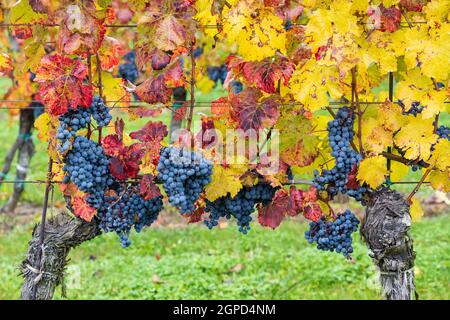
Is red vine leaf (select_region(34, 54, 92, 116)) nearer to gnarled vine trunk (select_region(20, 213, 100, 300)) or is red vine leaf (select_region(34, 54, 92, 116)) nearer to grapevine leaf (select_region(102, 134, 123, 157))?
grapevine leaf (select_region(102, 134, 123, 157))

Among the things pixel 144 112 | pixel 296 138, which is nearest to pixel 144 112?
pixel 144 112

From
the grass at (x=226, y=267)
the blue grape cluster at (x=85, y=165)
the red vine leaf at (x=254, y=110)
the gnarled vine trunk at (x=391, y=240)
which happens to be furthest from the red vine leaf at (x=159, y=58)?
the grass at (x=226, y=267)

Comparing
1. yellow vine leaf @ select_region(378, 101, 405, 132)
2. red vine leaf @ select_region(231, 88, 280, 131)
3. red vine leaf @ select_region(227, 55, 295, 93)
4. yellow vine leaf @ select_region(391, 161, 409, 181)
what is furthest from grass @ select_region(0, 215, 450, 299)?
red vine leaf @ select_region(227, 55, 295, 93)

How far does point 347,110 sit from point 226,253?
2.69m

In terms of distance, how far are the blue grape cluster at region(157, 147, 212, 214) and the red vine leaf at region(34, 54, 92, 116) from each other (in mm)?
371

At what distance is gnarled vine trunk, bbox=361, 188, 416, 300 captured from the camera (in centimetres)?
276

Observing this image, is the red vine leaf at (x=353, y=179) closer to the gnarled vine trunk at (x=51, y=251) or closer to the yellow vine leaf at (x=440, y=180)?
the yellow vine leaf at (x=440, y=180)

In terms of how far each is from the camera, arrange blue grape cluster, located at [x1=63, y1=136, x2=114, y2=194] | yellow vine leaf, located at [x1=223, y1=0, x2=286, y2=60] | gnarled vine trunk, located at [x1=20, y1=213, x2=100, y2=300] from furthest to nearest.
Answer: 1. gnarled vine trunk, located at [x1=20, y1=213, x2=100, y2=300]
2. blue grape cluster, located at [x1=63, y1=136, x2=114, y2=194]
3. yellow vine leaf, located at [x1=223, y1=0, x2=286, y2=60]

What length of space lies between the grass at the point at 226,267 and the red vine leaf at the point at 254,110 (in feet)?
6.42

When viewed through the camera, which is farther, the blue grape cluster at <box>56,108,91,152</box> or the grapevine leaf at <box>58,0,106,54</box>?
the blue grape cluster at <box>56,108,91,152</box>

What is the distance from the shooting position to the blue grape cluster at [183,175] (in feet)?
8.71

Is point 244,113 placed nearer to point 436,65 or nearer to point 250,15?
point 250,15

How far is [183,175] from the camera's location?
2.65 m
